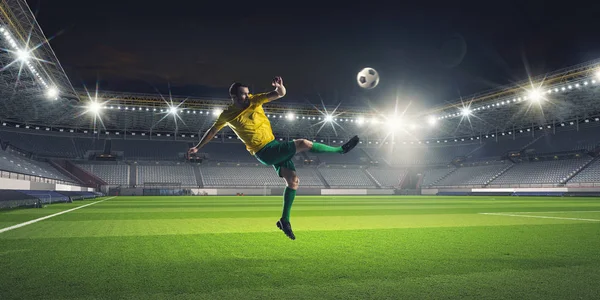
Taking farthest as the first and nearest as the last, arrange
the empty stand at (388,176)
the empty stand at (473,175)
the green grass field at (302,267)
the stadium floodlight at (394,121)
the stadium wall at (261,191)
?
the empty stand at (388,176)
the stadium floodlight at (394,121)
the empty stand at (473,175)
the stadium wall at (261,191)
the green grass field at (302,267)

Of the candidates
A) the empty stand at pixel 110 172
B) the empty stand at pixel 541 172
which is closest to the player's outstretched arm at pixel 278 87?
the empty stand at pixel 541 172

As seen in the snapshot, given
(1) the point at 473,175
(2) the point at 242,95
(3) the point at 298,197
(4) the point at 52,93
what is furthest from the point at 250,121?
(1) the point at 473,175

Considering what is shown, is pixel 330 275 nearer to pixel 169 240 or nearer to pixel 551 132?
pixel 169 240

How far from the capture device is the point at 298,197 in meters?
36.5

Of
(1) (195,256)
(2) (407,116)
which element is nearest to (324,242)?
(1) (195,256)

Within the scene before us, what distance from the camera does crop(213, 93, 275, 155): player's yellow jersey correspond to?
18.4ft

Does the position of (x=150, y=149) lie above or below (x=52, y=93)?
below

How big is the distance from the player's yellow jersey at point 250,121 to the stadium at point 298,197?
57.1 inches

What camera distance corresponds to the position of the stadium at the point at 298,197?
3.28 metres

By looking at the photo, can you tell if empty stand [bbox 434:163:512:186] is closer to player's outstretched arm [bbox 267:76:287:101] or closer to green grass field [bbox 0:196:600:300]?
green grass field [bbox 0:196:600:300]

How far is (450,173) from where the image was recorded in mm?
Result: 54406

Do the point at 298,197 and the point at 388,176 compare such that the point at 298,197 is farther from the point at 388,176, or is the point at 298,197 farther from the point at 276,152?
the point at 276,152

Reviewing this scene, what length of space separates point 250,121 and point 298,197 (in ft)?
102

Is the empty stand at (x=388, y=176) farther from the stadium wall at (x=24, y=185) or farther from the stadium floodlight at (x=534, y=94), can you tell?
the stadium wall at (x=24, y=185)
